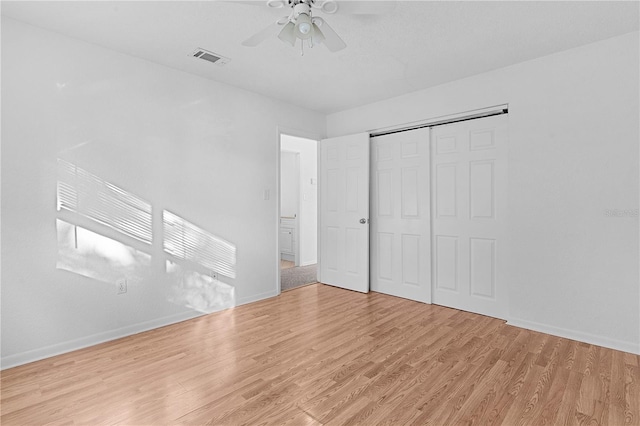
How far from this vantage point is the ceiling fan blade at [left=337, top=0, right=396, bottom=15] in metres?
1.99

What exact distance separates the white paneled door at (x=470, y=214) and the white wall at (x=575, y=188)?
0.51 ft

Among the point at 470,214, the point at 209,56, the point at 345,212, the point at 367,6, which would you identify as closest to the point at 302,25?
the point at 367,6

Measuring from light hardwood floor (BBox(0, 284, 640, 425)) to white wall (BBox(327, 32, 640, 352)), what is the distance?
1.04ft

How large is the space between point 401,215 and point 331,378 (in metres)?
2.40

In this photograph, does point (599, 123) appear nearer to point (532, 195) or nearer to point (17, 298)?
point (532, 195)

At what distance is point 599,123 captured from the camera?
2.79m

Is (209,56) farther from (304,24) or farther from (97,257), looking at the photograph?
(97,257)

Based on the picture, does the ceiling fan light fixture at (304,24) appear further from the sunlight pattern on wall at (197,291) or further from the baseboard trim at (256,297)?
the baseboard trim at (256,297)

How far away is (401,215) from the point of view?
4.17 metres

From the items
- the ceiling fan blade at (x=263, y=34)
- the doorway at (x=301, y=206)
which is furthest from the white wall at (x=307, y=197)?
the ceiling fan blade at (x=263, y=34)

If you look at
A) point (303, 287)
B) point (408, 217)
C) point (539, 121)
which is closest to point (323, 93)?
point (408, 217)

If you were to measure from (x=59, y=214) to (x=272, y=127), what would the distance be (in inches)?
94.4

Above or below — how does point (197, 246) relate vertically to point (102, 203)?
below

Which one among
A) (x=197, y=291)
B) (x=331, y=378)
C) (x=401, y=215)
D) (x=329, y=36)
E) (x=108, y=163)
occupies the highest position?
(x=329, y=36)
